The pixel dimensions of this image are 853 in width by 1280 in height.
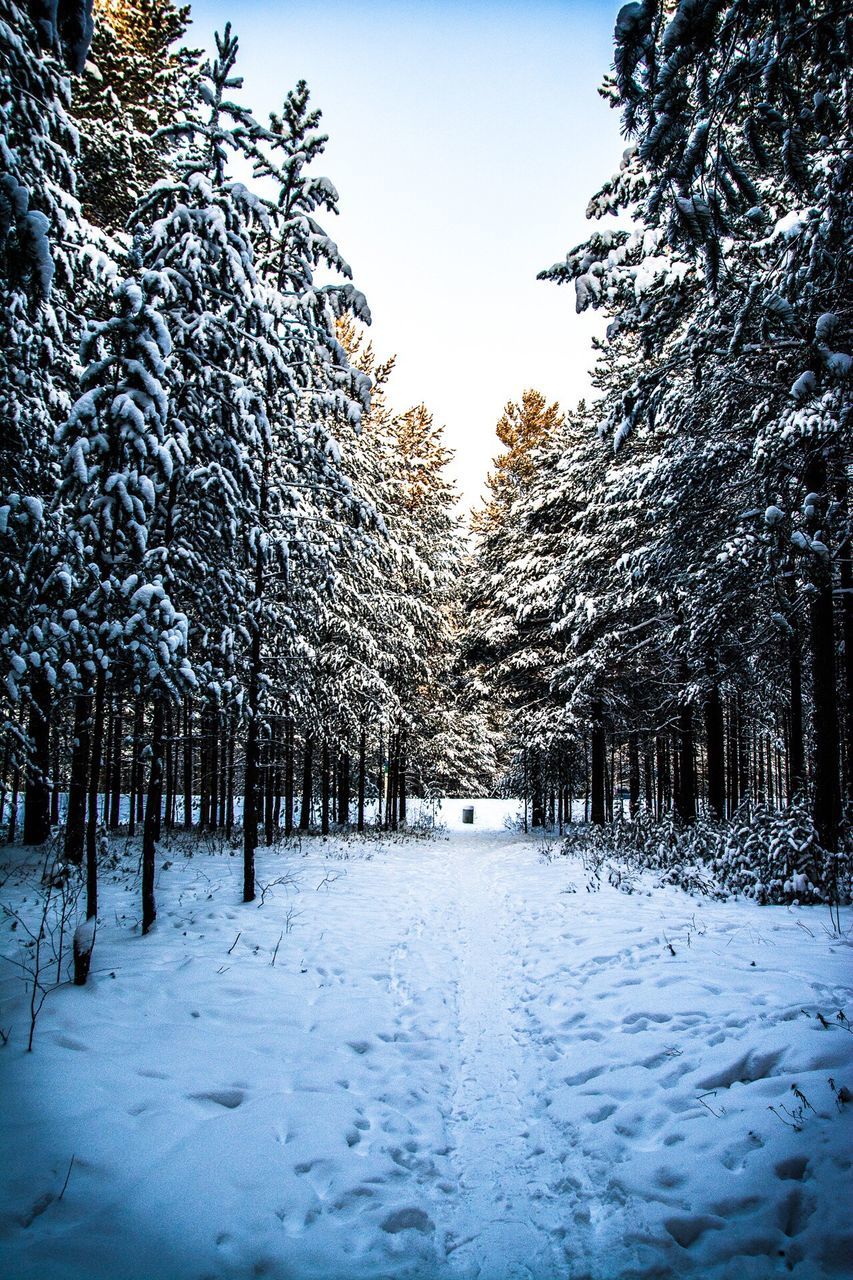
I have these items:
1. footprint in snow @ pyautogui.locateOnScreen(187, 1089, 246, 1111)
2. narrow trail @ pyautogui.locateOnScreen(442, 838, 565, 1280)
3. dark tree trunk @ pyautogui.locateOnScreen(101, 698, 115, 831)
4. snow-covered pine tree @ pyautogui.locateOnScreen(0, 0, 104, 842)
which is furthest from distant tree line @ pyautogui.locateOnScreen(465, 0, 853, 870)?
dark tree trunk @ pyautogui.locateOnScreen(101, 698, 115, 831)

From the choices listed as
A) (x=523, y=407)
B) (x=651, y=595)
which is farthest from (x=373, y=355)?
(x=651, y=595)

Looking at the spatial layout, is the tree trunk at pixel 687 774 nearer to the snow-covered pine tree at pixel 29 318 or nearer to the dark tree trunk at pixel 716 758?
the dark tree trunk at pixel 716 758

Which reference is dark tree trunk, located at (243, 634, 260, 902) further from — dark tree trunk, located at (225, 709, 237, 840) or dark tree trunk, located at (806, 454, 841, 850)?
dark tree trunk, located at (806, 454, 841, 850)

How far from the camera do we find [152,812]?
256 inches

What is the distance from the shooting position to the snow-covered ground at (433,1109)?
2.70 metres

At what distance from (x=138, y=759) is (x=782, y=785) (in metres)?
40.8

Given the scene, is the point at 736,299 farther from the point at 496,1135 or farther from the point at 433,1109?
the point at 433,1109

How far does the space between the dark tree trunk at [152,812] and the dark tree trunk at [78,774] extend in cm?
81

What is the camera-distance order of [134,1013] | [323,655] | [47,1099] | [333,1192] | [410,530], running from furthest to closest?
[410,530], [323,655], [134,1013], [47,1099], [333,1192]

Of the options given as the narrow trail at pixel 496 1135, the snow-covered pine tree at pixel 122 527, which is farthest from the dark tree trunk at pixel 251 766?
the narrow trail at pixel 496 1135

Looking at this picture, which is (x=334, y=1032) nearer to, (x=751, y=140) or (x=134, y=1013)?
(x=134, y=1013)

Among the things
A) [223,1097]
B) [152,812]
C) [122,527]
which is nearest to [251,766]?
[152,812]

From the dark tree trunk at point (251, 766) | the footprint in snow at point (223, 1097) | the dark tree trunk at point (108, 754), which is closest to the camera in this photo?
the footprint in snow at point (223, 1097)

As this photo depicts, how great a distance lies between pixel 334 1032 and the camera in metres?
4.84
